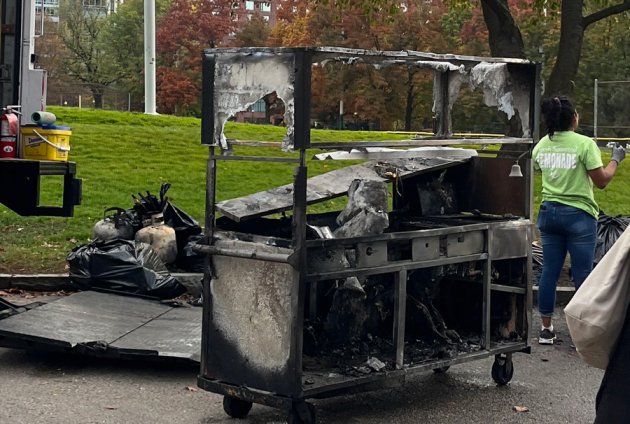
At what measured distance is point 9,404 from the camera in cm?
539

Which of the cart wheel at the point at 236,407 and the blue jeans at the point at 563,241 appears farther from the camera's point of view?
the blue jeans at the point at 563,241

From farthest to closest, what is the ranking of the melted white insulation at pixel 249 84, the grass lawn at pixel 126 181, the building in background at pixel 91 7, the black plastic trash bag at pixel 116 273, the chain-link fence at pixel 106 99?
1. the building in background at pixel 91 7
2. the chain-link fence at pixel 106 99
3. the grass lawn at pixel 126 181
4. the black plastic trash bag at pixel 116 273
5. the melted white insulation at pixel 249 84

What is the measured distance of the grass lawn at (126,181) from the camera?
9.91m

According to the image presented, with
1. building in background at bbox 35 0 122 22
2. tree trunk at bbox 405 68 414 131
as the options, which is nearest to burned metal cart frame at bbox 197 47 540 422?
tree trunk at bbox 405 68 414 131

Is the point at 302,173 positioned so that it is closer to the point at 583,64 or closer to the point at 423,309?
the point at 423,309

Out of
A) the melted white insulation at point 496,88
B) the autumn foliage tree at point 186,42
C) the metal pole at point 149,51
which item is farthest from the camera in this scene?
the autumn foliage tree at point 186,42

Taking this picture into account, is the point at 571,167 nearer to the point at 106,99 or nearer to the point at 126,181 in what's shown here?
the point at 126,181

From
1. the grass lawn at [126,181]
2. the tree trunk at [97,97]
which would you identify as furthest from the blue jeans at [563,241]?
the tree trunk at [97,97]

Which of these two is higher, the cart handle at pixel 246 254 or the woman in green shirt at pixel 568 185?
the woman in green shirt at pixel 568 185

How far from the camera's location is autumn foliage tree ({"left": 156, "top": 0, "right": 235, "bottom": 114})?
4855cm

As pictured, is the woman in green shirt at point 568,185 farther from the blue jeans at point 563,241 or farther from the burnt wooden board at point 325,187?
the burnt wooden board at point 325,187

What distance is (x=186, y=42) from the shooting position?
50.2 metres

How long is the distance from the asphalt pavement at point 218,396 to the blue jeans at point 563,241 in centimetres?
67

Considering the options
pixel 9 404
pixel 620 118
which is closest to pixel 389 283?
pixel 9 404
